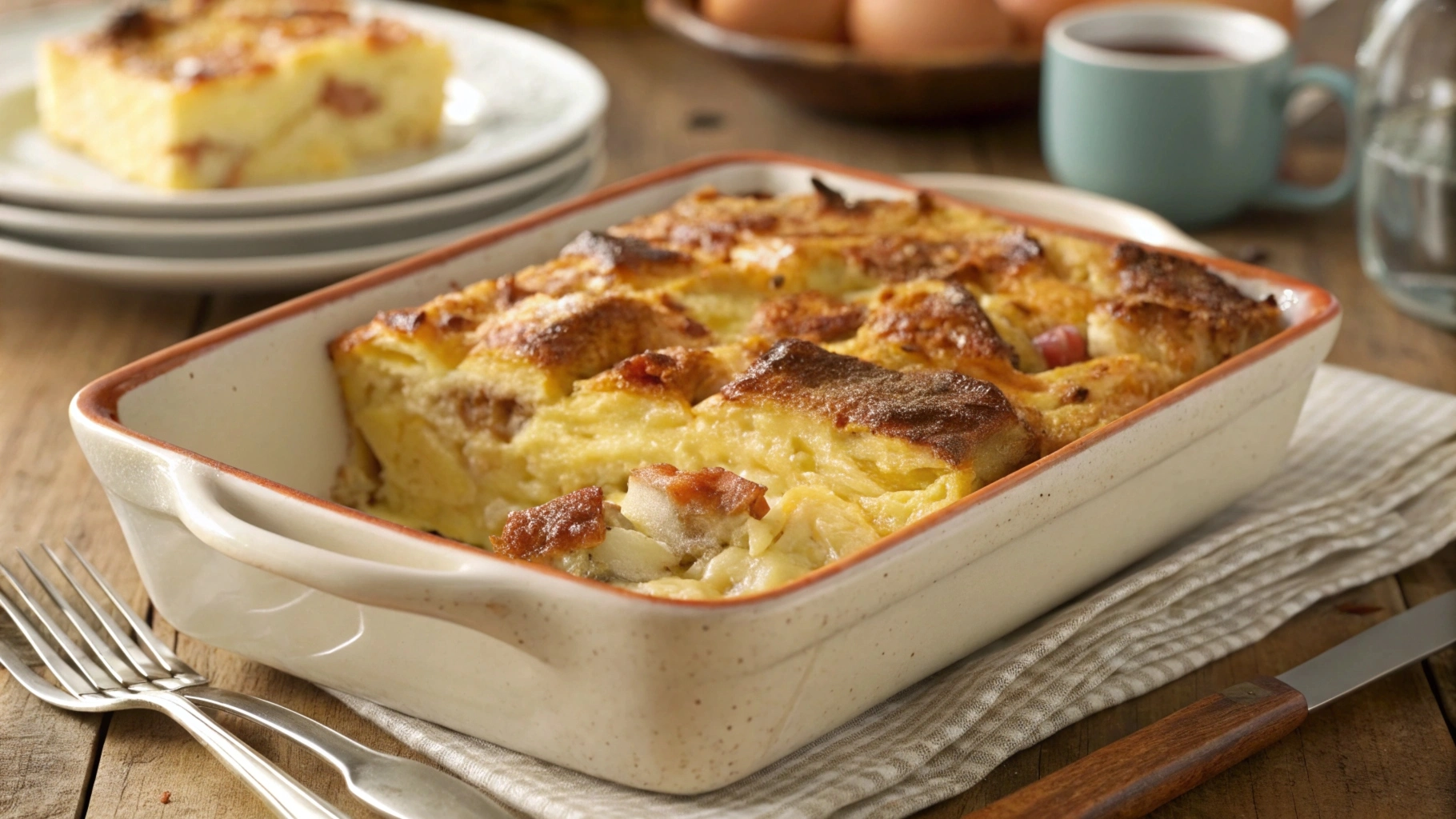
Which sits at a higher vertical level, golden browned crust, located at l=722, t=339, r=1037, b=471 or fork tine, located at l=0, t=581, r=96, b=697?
golden browned crust, located at l=722, t=339, r=1037, b=471

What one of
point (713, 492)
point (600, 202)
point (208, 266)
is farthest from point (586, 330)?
point (208, 266)

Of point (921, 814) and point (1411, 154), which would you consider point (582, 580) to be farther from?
point (1411, 154)

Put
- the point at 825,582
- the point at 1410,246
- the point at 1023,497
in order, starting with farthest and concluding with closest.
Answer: the point at 1410,246, the point at 1023,497, the point at 825,582

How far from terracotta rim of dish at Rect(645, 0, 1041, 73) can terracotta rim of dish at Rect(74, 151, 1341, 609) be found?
3.50 ft

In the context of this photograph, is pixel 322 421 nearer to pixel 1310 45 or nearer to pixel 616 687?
pixel 616 687

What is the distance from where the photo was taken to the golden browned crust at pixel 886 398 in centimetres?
194

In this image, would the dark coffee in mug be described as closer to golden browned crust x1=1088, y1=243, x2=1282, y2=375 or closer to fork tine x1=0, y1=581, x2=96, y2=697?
golden browned crust x1=1088, y1=243, x2=1282, y2=375

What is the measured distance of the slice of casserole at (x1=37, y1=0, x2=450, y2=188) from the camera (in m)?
3.47

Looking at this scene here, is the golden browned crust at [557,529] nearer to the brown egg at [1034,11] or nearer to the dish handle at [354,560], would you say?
the dish handle at [354,560]

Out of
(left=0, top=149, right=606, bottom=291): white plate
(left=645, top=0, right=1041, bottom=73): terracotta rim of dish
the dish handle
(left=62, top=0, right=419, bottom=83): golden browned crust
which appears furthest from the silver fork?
(left=645, top=0, right=1041, bottom=73): terracotta rim of dish

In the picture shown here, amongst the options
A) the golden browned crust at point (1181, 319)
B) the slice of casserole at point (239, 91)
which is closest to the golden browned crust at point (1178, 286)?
the golden browned crust at point (1181, 319)

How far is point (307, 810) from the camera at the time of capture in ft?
5.62

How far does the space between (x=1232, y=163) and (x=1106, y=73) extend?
0.37 metres

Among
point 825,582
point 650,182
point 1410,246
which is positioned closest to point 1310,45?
point 1410,246
